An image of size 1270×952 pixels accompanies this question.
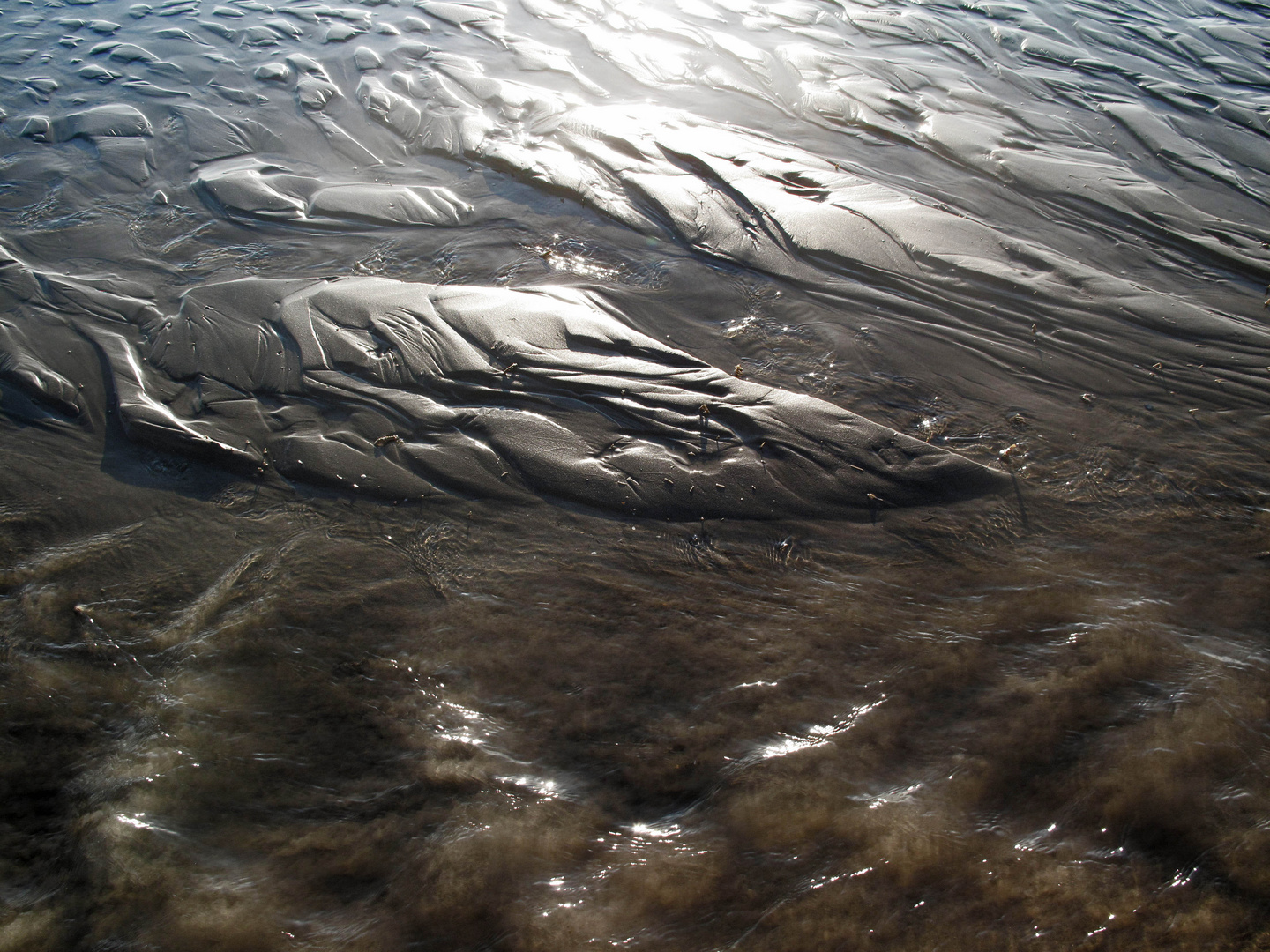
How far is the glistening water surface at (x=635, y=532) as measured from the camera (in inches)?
67.8

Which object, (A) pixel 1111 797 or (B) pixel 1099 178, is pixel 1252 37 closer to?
(B) pixel 1099 178

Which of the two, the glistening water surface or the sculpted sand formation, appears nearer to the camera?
the glistening water surface

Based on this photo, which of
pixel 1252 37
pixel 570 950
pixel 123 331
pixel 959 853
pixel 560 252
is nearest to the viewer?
pixel 570 950

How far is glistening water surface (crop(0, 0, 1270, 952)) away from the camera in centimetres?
172

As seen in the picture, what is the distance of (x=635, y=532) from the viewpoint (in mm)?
2580

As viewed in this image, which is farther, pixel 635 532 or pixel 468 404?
pixel 468 404

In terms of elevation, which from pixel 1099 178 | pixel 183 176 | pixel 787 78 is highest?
pixel 787 78

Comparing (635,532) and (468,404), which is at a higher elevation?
(468,404)

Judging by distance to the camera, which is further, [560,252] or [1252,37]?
[1252,37]

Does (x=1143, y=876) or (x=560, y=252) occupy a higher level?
(x=560, y=252)

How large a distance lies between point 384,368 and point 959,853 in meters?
2.87

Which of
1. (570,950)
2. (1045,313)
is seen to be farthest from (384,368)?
(1045,313)

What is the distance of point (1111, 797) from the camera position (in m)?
1.81

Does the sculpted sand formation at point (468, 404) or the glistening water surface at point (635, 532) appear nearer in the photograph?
the glistening water surface at point (635, 532)
